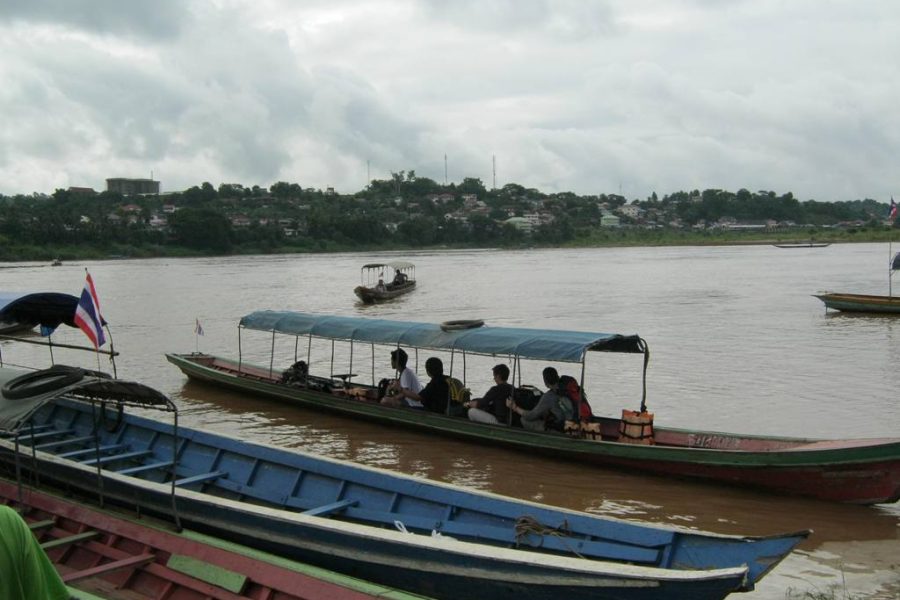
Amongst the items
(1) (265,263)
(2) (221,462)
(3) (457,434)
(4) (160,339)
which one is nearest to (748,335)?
(3) (457,434)

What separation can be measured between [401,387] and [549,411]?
2.34 metres

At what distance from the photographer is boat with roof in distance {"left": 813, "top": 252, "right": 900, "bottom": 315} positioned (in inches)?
1009

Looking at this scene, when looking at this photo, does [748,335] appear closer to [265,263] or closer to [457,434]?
[457,434]

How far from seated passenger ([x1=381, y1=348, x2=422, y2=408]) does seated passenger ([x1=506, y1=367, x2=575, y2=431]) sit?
5.77ft

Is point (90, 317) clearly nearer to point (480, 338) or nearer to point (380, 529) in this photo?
point (480, 338)

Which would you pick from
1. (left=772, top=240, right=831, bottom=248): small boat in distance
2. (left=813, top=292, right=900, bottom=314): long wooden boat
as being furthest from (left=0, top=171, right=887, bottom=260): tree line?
(left=813, top=292, right=900, bottom=314): long wooden boat

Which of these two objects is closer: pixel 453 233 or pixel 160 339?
pixel 160 339

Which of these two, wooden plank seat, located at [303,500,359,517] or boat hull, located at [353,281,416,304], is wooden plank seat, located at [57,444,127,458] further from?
boat hull, located at [353,281,416,304]

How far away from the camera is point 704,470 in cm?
891

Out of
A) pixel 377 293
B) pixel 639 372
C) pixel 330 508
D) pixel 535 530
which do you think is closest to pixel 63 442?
pixel 330 508

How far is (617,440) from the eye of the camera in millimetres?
10016

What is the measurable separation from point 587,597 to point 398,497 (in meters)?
2.07

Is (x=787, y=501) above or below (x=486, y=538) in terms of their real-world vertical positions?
below

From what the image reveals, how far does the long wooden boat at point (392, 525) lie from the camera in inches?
195
